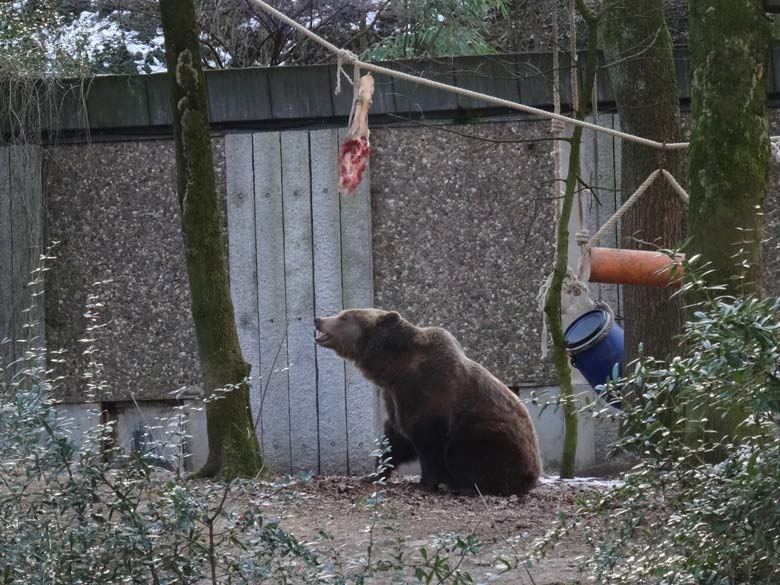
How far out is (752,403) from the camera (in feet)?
9.95

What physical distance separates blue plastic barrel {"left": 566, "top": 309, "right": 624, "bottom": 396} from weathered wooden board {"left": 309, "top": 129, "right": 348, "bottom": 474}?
1.64 m

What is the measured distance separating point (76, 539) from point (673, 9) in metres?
10.1

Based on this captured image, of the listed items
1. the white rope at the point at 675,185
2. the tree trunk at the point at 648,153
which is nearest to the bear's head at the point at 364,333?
the tree trunk at the point at 648,153

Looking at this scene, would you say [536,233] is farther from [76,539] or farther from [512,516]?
[76,539]

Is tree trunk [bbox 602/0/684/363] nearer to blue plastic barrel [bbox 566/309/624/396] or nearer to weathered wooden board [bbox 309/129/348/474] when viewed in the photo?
blue plastic barrel [bbox 566/309/624/396]

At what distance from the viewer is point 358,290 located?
8289mm

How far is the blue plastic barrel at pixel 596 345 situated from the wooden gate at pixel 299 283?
1.48m

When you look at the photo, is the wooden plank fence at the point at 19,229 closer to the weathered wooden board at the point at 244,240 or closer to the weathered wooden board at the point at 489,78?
the weathered wooden board at the point at 244,240

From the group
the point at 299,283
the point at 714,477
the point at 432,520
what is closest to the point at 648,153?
the point at 299,283

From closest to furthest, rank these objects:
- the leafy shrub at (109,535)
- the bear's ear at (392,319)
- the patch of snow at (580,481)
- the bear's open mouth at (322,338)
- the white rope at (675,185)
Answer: the leafy shrub at (109,535), the white rope at (675,185), the patch of snow at (580,481), the bear's ear at (392,319), the bear's open mouth at (322,338)

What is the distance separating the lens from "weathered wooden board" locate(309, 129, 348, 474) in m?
8.27

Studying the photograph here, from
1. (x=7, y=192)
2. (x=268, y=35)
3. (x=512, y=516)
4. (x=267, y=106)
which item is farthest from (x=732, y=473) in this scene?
(x=268, y=35)

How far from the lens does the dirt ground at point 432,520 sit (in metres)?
4.52

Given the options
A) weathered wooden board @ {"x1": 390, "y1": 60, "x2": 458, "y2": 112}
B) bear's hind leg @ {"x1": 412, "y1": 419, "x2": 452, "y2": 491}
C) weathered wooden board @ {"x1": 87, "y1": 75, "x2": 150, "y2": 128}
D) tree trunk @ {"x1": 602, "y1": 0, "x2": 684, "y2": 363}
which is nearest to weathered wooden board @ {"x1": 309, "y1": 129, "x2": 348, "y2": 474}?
weathered wooden board @ {"x1": 390, "y1": 60, "x2": 458, "y2": 112}
